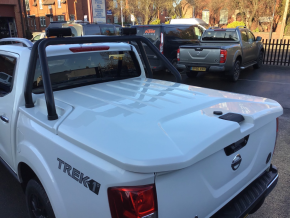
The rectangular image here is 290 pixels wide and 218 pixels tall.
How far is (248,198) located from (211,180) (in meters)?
0.55

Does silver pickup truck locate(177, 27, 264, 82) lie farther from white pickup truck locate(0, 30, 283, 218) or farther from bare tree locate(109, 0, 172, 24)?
bare tree locate(109, 0, 172, 24)

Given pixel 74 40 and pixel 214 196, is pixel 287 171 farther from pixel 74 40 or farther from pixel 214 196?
pixel 74 40

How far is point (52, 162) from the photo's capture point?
1786 millimetres

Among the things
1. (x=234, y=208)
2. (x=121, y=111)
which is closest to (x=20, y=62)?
(x=121, y=111)

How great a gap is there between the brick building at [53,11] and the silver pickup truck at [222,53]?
3460cm

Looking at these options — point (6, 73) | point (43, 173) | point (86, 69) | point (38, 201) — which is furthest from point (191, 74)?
point (43, 173)

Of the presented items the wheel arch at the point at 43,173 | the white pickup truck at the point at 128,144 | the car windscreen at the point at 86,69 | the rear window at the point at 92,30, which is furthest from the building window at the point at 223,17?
the wheel arch at the point at 43,173

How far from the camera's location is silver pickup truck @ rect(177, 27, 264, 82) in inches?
342

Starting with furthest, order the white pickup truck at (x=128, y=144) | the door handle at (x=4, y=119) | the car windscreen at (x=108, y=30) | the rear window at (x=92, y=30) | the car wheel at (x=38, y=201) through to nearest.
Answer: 1. the car windscreen at (x=108, y=30)
2. the rear window at (x=92, y=30)
3. the door handle at (x=4, y=119)
4. the car wheel at (x=38, y=201)
5. the white pickup truck at (x=128, y=144)

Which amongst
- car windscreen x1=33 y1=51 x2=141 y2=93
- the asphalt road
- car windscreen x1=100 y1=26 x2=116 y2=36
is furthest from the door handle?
car windscreen x1=100 y1=26 x2=116 y2=36

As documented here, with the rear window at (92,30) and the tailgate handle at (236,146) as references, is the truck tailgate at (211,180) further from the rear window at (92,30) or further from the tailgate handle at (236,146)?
the rear window at (92,30)

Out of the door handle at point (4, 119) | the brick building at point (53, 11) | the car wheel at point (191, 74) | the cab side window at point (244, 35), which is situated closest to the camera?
the door handle at point (4, 119)

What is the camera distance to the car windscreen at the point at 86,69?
277cm

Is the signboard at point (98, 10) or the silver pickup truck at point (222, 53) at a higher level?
the signboard at point (98, 10)
